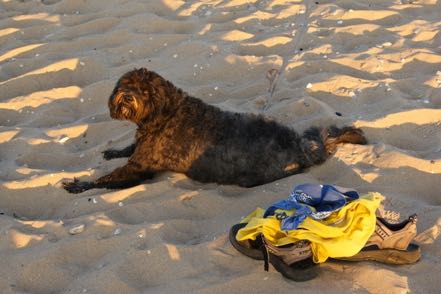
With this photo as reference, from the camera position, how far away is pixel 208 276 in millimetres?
3277

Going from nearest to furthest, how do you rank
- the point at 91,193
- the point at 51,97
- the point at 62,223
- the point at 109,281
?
the point at 109,281, the point at 62,223, the point at 91,193, the point at 51,97

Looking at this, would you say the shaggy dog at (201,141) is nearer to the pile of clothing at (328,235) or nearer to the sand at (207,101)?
the sand at (207,101)

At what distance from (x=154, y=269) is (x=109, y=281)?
0.95 ft

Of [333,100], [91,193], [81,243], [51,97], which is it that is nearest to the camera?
[81,243]

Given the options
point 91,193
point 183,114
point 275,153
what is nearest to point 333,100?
point 275,153

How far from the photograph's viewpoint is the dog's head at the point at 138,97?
13.9ft

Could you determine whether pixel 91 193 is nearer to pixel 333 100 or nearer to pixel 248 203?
pixel 248 203

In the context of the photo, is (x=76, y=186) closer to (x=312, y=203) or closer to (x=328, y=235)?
(x=312, y=203)

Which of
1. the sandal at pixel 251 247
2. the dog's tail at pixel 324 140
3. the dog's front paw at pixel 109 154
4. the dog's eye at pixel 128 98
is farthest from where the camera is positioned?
the dog's front paw at pixel 109 154

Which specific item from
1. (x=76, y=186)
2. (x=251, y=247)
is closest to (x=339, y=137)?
(x=251, y=247)

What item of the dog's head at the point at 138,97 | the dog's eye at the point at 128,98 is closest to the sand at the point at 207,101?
the dog's head at the point at 138,97

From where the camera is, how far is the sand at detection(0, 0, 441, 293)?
338cm

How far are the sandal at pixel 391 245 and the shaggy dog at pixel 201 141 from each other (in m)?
1.17

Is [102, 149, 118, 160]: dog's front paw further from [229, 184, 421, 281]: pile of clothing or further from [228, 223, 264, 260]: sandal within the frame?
[229, 184, 421, 281]: pile of clothing
